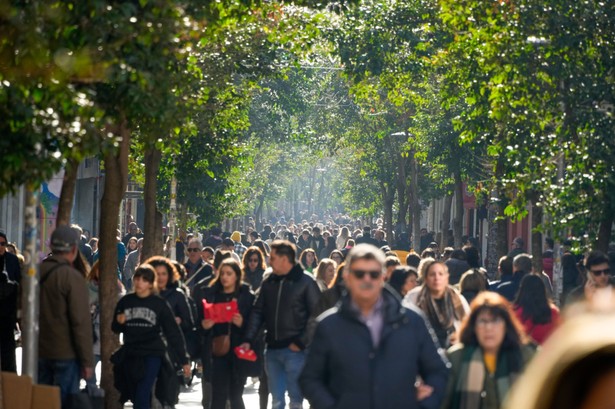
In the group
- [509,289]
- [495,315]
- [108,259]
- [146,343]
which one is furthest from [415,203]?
[495,315]

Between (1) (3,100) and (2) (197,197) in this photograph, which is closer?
(1) (3,100)

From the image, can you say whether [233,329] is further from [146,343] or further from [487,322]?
[487,322]

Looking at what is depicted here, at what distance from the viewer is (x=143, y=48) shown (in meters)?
9.38

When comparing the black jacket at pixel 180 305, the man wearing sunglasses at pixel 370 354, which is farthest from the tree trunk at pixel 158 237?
the man wearing sunglasses at pixel 370 354

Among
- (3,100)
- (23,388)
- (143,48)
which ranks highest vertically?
(143,48)

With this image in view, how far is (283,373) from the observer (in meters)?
11.3

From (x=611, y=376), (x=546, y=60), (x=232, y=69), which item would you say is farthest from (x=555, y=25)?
(x=611, y=376)

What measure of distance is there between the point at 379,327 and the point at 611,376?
17.2 feet

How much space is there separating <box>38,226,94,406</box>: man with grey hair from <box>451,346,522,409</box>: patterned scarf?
405cm

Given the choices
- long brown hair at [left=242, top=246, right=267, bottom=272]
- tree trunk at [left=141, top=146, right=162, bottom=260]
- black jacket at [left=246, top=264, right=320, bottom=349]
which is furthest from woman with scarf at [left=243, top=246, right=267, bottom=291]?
black jacket at [left=246, top=264, right=320, bottom=349]

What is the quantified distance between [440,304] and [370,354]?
4166 millimetres

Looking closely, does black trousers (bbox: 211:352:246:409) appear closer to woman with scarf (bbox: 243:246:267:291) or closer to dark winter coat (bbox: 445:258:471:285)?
woman with scarf (bbox: 243:246:267:291)

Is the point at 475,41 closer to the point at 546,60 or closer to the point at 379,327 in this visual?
the point at 546,60

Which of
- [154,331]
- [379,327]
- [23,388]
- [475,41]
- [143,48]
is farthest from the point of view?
[475,41]
